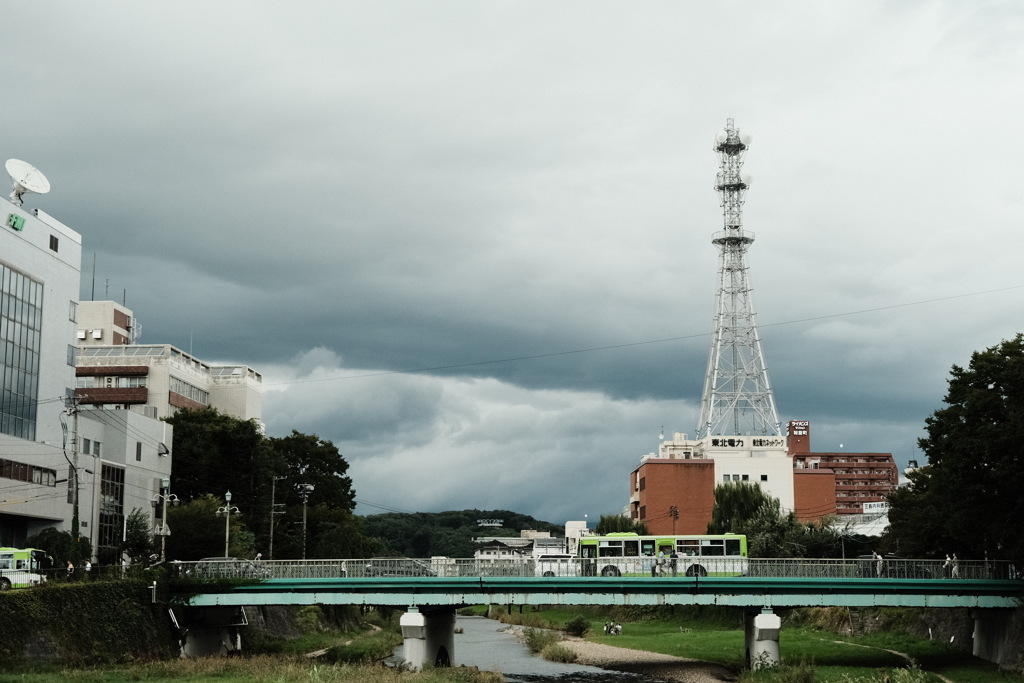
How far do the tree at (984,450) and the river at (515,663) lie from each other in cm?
2195

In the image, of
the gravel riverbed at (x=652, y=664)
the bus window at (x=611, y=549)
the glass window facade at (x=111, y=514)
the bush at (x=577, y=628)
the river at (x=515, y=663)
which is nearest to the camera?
the gravel riverbed at (x=652, y=664)

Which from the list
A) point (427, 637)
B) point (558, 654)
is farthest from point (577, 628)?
point (427, 637)

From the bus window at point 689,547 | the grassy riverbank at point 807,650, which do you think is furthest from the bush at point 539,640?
the bus window at point 689,547

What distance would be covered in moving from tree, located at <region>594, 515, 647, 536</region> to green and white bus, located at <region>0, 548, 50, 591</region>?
8554 cm

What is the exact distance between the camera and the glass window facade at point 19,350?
285 ft

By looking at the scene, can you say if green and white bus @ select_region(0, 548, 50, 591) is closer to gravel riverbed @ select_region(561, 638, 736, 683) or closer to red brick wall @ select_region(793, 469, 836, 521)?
gravel riverbed @ select_region(561, 638, 736, 683)

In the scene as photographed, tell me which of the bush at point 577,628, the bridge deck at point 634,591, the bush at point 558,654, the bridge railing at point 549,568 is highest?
the bridge railing at point 549,568

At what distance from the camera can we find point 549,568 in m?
76.6

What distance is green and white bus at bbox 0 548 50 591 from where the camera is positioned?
213 feet

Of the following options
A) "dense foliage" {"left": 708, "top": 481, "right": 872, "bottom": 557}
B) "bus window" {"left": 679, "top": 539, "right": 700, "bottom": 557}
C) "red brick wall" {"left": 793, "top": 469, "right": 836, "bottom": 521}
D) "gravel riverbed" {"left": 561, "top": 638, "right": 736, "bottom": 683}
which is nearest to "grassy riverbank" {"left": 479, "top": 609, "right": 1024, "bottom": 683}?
"gravel riverbed" {"left": 561, "top": 638, "right": 736, "bottom": 683}

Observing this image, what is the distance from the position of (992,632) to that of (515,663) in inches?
1280

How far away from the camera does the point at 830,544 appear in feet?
371

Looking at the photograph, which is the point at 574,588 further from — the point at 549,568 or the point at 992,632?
the point at 992,632

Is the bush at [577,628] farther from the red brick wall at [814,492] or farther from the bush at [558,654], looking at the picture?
the red brick wall at [814,492]
